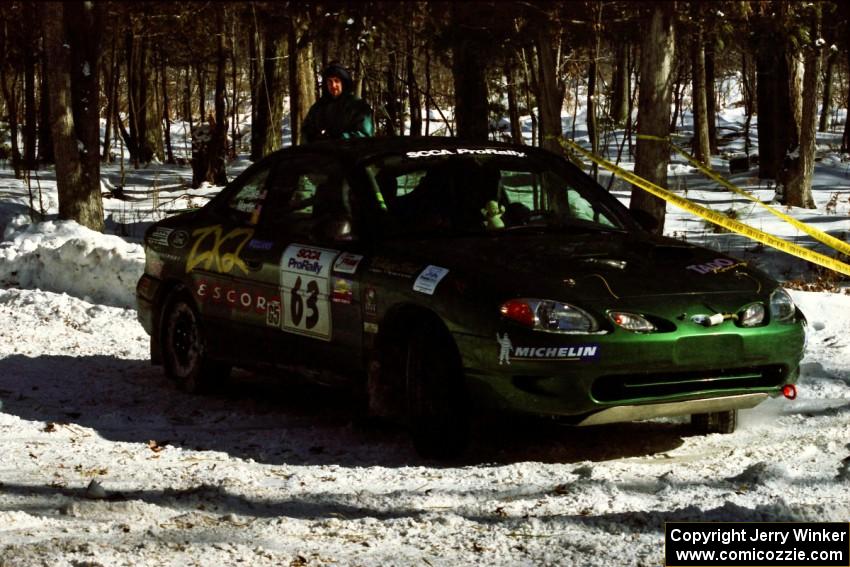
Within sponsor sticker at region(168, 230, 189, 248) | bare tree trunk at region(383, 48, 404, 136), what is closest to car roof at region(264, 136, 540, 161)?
sponsor sticker at region(168, 230, 189, 248)

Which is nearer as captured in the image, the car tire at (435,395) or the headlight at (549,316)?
the headlight at (549,316)

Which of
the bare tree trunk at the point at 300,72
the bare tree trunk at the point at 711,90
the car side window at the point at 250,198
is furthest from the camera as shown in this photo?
the bare tree trunk at the point at 711,90

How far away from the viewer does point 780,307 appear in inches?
263

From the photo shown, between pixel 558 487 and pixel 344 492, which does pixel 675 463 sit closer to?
pixel 558 487

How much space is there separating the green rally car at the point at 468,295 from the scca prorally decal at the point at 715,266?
1cm

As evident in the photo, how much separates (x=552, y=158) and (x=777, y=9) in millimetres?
11990

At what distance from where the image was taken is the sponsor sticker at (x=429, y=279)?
21.3ft

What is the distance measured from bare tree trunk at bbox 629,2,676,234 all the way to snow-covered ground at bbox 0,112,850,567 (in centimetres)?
262

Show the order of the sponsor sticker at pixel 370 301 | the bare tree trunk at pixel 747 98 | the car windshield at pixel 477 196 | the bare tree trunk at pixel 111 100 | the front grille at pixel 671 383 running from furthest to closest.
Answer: the bare tree trunk at pixel 747 98
the bare tree trunk at pixel 111 100
the car windshield at pixel 477 196
the sponsor sticker at pixel 370 301
the front grille at pixel 671 383

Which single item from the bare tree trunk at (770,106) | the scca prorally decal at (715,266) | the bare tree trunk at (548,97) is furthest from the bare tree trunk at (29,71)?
the scca prorally decal at (715,266)

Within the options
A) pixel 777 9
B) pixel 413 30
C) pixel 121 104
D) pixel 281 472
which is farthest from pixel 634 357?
pixel 121 104

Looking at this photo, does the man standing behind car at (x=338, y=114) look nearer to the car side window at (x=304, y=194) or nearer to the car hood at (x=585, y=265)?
the car side window at (x=304, y=194)

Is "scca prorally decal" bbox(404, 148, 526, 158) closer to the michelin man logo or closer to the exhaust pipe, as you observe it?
the michelin man logo

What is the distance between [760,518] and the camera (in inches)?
196
